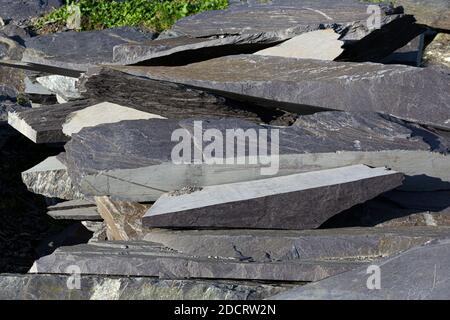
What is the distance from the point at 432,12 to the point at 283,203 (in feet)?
12.2

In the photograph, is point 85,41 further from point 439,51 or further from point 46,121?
point 439,51

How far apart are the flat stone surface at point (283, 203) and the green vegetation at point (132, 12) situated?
159 inches

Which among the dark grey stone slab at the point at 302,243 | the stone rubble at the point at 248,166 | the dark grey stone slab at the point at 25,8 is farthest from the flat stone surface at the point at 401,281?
the dark grey stone slab at the point at 25,8

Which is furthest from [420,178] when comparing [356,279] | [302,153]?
[356,279]

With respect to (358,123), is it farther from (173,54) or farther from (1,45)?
(1,45)

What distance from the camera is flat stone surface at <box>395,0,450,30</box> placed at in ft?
24.1

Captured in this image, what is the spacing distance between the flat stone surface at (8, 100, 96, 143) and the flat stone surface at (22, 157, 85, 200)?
0.21m

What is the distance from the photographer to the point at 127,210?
4.95m

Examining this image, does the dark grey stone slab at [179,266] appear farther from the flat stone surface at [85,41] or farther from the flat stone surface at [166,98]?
the flat stone surface at [85,41]

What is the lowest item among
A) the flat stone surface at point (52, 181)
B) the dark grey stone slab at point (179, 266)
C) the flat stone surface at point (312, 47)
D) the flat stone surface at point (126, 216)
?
the flat stone surface at point (52, 181)

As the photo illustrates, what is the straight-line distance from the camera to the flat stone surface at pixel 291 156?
182 inches

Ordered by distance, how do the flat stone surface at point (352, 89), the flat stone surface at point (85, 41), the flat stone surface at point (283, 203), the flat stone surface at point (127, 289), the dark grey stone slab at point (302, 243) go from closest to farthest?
the flat stone surface at point (127, 289) → the dark grey stone slab at point (302, 243) → the flat stone surface at point (283, 203) → the flat stone surface at point (352, 89) → the flat stone surface at point (85, 41)

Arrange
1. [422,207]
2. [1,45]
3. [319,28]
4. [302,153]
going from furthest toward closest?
[1,45]
[319,28]
[422,207]
[302,153]
